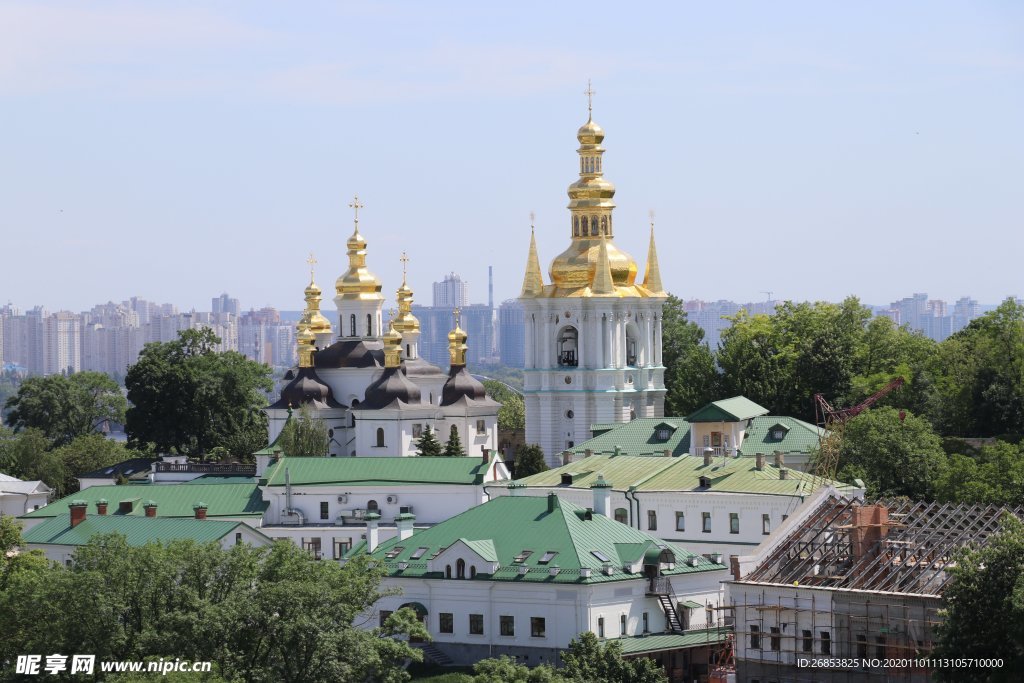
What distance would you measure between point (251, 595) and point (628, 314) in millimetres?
48719

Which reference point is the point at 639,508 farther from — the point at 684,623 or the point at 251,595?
the point at 251,595

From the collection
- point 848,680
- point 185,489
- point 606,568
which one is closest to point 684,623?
point 606,568

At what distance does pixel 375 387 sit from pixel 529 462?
8522mm

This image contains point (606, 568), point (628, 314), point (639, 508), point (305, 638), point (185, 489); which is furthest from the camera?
point (628, 314)

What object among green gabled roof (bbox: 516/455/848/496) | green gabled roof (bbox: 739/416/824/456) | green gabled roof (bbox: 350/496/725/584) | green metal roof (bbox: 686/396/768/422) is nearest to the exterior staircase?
green gabled roof (bbox: 350/496/725/584)

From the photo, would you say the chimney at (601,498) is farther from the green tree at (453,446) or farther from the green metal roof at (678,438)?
the green tree at (453,446)

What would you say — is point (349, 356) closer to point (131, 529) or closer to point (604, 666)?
point (131, 529)

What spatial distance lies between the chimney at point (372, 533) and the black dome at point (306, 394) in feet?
79.7

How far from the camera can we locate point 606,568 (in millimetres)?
63906

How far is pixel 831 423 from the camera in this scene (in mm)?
92688

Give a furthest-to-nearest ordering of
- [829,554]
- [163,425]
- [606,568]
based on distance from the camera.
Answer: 1. [163,425]
2. [606,568]
3. [829,554]

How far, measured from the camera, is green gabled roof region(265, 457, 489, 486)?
3296 inches

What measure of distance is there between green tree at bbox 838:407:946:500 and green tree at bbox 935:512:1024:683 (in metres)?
27.6

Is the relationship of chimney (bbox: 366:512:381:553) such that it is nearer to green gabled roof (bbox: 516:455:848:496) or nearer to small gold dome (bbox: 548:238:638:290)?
green gabled roof (bbox: 516:455:848:496)
